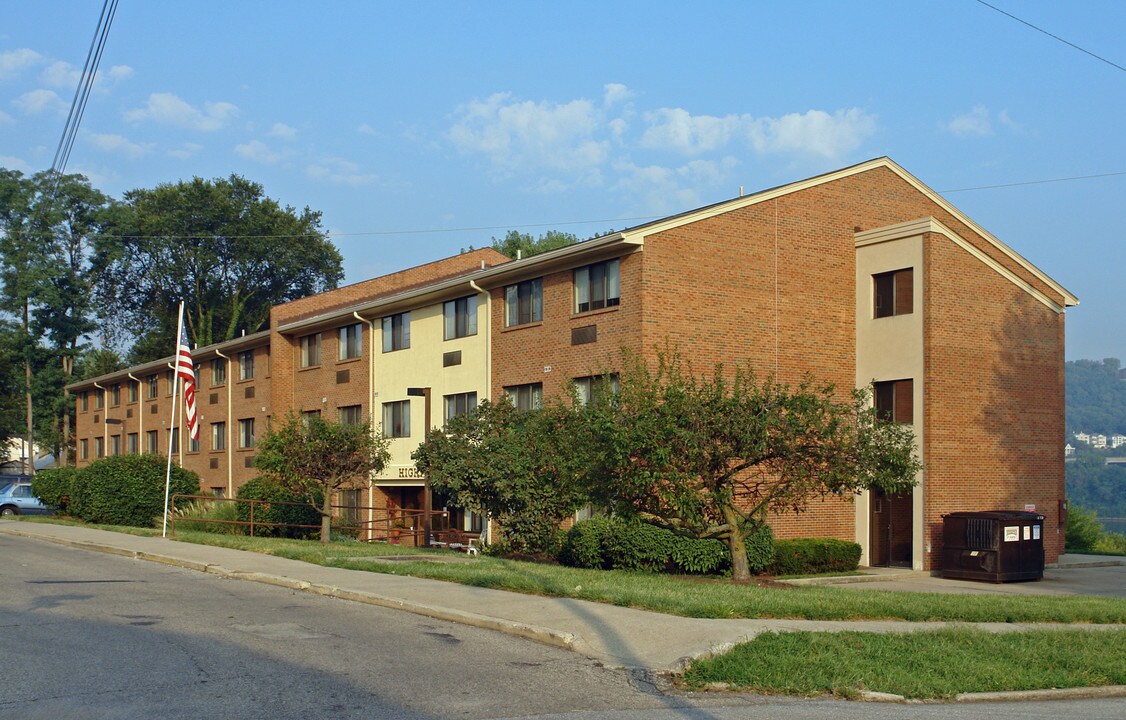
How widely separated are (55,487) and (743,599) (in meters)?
33.9

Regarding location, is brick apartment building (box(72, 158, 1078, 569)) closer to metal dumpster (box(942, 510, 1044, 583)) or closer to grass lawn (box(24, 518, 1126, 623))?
metal dumpster (box(942, 510, 1044, 583))

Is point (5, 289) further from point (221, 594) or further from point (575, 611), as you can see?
point (575, 611)

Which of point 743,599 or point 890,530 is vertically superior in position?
point 743,599

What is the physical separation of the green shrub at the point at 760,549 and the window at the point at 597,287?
270 inches

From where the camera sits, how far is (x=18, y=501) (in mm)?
47281

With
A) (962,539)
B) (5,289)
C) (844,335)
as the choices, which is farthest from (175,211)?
(962,539)

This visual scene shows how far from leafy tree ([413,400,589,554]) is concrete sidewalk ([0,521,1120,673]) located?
174 inches

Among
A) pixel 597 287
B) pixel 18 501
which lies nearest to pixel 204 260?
pixel 18 501

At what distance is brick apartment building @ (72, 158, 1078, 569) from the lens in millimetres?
26391

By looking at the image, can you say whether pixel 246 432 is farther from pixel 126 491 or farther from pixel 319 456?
pixel 319 456

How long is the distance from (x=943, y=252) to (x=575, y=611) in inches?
670

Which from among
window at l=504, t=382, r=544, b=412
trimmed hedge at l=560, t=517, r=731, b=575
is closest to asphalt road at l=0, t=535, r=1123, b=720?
trimmed hedge at l=560, t=517, r=731, b=575

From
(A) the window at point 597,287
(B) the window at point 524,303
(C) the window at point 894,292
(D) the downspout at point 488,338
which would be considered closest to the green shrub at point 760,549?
(A) the window at point 597,287

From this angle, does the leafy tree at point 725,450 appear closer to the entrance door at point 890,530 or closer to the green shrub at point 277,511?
the entrance door at point 890,530
